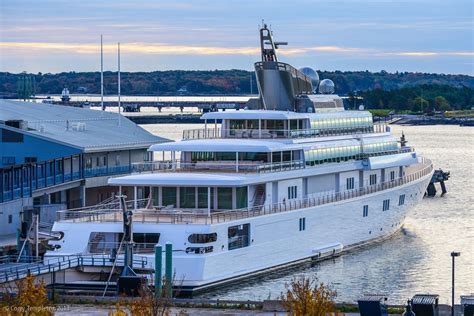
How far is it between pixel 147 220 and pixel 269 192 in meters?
6.80

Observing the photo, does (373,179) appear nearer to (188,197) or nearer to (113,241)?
(188,197)

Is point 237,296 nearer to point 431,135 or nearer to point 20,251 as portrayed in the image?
point 20,251

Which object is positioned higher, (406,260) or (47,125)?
(47,125)

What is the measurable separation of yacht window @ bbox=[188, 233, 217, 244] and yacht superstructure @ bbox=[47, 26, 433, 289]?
0.03 m

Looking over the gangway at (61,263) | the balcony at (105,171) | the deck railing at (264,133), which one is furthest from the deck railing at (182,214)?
the balcony at (105,171)

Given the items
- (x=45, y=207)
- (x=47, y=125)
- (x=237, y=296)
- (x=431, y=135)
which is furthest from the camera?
(x=431, y=135)

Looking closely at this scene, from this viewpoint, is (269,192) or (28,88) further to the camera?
(28,88)

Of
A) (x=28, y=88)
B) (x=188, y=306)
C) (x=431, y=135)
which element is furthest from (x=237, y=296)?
(x=431, y=135)

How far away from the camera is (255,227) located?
164ft

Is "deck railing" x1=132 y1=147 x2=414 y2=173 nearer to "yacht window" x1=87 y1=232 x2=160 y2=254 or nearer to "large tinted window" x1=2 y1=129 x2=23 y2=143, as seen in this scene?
"yacht window" x1=87 y1=232 x2=160 y2=254

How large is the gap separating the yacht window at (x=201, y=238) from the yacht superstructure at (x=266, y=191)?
0.03 m

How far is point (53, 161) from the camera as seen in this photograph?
6197 cm

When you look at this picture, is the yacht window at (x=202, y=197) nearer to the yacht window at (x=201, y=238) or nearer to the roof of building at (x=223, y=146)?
the roof of building at (x=223, y=146)

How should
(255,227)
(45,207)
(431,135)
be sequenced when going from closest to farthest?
(255,227) < (45,207) < (431,135)
